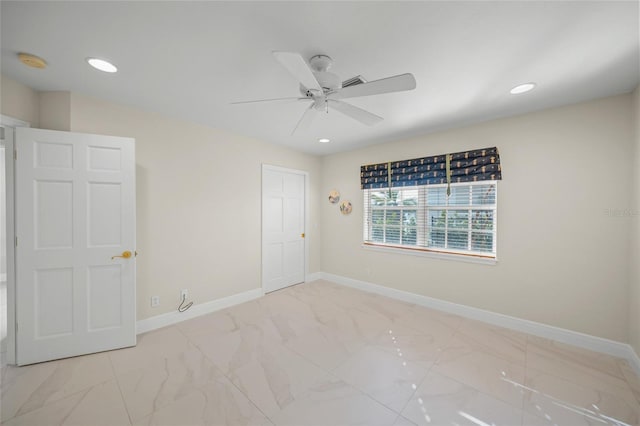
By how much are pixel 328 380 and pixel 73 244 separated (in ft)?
8.52

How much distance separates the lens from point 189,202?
3055 mm

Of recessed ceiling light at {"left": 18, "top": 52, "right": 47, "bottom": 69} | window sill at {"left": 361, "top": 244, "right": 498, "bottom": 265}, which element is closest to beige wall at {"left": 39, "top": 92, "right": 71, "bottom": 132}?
recessed ceiling light at {"left": 18, "top": 52, "right": 47, "bottom": 69}

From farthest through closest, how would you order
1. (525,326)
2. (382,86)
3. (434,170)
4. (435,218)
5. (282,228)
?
(282,228) → (435,218) → (434,170) → (525,326) → (382,86)

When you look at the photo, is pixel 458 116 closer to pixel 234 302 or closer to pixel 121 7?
pixel 121 7

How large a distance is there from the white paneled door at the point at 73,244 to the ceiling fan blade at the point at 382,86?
2.21 metres

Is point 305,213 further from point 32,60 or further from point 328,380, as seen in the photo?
point 32,60

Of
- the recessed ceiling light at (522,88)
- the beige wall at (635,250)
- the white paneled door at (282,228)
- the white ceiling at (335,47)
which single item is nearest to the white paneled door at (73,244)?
the white ceiling at (335,47)

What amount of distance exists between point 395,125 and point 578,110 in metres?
1.79

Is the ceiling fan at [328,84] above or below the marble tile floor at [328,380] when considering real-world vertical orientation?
above

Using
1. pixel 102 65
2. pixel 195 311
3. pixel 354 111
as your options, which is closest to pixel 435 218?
pixel 354 111

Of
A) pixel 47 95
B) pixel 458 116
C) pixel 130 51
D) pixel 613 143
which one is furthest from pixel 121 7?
pixel 613 143

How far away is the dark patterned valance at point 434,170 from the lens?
2.91m

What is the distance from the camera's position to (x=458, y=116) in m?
2.81

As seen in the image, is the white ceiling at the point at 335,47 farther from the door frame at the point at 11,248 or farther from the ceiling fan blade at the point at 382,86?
the door frame at the point at 11,248
